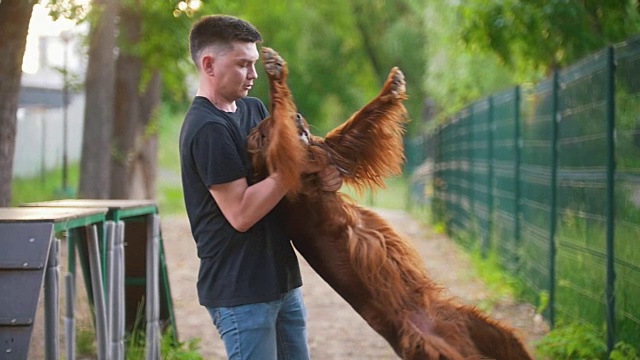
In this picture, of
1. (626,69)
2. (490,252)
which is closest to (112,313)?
(626,69)

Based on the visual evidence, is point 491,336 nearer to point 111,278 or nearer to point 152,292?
point 111,278

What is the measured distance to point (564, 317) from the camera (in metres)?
8.88

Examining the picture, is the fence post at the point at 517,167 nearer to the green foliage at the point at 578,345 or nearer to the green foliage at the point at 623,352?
the green foliage at the point at 578,345

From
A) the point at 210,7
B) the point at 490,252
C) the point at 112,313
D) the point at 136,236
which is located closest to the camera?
the point at 112,313

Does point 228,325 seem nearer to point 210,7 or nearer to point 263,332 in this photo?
point 263,332

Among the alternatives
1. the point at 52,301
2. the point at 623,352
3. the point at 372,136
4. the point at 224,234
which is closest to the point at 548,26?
the point at 623,352

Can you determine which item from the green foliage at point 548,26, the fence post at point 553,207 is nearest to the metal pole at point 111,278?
the fence post at point 553,207

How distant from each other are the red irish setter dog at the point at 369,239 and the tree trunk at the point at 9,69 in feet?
12.7

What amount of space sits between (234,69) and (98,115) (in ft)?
31.8

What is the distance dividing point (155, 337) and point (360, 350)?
2242mm

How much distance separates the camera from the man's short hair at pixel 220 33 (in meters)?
4.21

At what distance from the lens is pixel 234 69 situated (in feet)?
13.8

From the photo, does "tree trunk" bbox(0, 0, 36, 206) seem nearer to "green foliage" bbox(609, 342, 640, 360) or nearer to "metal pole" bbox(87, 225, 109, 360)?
"metal pole" bbox(87, 225, 109, 360)

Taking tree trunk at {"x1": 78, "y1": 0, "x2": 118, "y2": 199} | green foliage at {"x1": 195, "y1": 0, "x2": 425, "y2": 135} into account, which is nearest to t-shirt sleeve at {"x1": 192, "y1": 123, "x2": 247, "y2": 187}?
tree trunk at {"x1": 78, "y1": 0, "x2": 118, "y2": 199}
